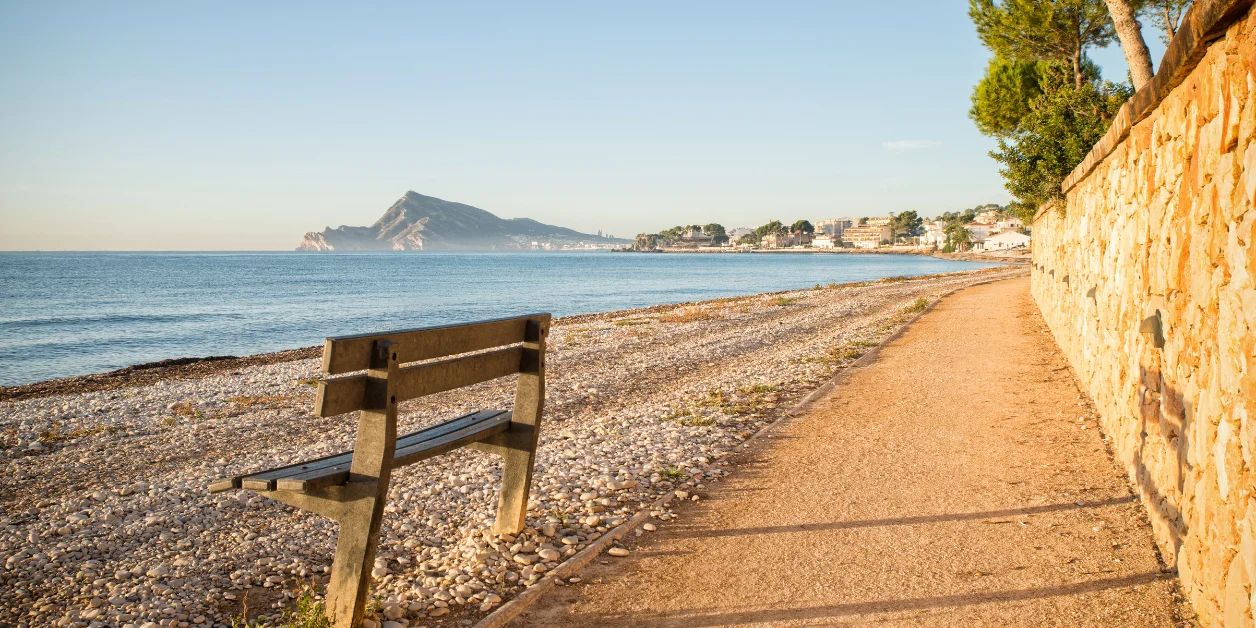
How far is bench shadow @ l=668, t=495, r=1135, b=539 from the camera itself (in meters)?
4.77

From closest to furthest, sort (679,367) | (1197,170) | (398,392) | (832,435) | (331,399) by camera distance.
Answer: (331,399) < (398,392) < (1197,170) < (832,435) < (679,367)

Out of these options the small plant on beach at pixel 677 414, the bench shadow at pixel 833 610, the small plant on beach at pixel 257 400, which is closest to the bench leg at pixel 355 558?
the bench shadow at pixel 833 610

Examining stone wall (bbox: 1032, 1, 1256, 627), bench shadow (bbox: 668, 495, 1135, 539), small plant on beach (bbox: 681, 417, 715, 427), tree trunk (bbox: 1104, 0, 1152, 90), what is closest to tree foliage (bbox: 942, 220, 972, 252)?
tree trunk (bbox: 1104, 0, 1152, 90)

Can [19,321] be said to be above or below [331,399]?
below

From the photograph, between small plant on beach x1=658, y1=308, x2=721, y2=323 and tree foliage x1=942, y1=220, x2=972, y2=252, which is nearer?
small plant on beach x1=658, y1=308, x2=721, y2=323

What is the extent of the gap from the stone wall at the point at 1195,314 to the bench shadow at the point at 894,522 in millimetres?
374

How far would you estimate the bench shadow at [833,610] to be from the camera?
363 centimetres

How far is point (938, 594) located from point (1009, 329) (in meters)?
13.5

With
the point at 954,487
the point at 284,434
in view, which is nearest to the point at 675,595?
the point at 954,487

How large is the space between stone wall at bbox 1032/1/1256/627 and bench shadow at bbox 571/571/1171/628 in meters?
0.51

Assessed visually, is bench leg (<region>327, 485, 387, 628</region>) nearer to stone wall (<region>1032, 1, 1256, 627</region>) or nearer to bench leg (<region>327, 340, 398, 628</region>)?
bench leg (<region>327, 340, 398, 628</region>)

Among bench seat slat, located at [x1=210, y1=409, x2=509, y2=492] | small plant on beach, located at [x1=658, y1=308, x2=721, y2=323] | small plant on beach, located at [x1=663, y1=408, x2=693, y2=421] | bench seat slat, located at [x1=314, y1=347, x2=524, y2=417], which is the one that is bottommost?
small plant on beach, located at [x1=658, y1=308, x2=721, y2=323]

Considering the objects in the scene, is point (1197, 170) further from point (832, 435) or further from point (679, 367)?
point (679, 367)

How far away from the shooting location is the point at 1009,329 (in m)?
15.8
